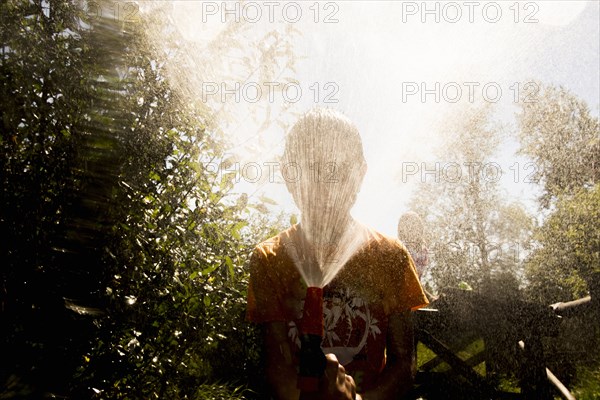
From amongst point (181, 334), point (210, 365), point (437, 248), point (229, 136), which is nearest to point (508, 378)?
point (210, 365)

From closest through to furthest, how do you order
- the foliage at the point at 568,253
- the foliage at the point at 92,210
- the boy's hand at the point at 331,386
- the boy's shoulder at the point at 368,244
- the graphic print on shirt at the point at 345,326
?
the boy's hand at the point at 331,386
the foliage at the point at 92,210
the graphic print on shirt at the point at 345,326
the boy's shoulder at the point at 368,244
the foliage at the point at 568,253

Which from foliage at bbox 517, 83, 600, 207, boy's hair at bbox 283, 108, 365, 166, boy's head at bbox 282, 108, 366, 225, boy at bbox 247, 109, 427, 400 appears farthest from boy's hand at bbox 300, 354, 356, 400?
foliage at bbox 517, 83, 600, 207

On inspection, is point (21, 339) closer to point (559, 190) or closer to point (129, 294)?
point (129, 294)

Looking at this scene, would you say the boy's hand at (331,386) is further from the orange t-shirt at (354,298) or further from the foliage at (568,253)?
the foliage at (568,253)

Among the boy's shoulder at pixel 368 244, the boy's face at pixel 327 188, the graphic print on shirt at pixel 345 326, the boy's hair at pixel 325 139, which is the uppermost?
the boy's hair at pixel 325 139

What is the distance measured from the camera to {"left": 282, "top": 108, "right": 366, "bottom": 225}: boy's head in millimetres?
2211

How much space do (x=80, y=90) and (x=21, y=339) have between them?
127cm

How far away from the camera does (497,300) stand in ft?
13.9

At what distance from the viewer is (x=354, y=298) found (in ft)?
7.36

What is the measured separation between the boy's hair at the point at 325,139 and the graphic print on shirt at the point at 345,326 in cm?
88

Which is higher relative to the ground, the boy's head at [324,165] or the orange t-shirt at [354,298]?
the boy's head at [324,165]

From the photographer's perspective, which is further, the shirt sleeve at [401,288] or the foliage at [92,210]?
the shirt sleeve at [401,288]

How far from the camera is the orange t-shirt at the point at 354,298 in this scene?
6.95ft

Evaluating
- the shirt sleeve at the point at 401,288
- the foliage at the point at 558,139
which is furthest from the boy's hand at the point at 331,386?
the foliage at the point at 558,139
